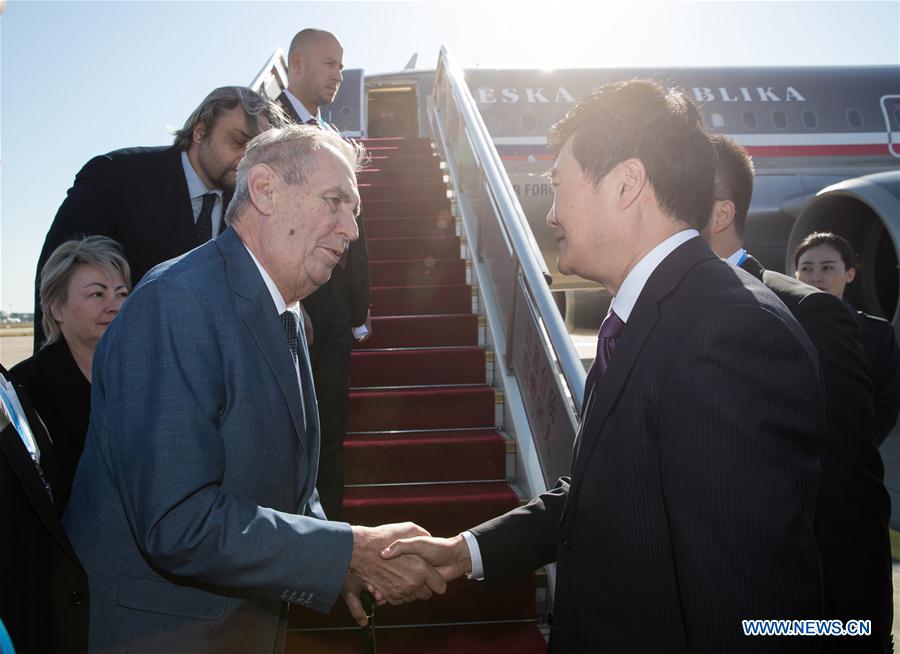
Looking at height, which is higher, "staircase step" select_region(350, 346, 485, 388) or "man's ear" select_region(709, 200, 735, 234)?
"man's ear" select_region(709, 200, 735, 234)

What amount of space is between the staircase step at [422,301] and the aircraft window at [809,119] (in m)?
7.91

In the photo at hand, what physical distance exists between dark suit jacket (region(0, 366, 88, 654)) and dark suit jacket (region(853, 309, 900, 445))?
243 cm

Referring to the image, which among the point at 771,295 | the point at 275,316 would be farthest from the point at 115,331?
the point at 771,295

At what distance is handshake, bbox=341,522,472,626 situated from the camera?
1.49 metres

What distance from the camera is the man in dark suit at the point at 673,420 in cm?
91

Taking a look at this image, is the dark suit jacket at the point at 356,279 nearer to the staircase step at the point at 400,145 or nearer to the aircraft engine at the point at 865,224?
the aircraft engine at the point at 865,224

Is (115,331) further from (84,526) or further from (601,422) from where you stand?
(601,422)

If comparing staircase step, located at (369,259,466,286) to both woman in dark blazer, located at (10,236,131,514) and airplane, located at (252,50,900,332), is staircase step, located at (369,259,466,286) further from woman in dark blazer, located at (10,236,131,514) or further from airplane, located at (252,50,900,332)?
airplane, located at (252,50,900,332)

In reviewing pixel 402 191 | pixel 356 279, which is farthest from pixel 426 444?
pixel 402 191

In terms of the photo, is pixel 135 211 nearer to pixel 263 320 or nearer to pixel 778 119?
pixel 263 320

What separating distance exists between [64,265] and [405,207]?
3.94 meters

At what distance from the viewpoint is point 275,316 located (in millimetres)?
1341

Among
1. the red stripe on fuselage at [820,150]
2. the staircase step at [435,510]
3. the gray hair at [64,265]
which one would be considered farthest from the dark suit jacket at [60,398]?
the red stripe on fuselage at [820,150]

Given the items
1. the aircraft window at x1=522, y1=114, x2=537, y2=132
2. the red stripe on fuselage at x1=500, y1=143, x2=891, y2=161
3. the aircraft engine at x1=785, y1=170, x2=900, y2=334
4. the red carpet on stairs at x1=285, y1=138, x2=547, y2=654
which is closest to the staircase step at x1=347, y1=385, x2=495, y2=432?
the red carpet on stairs at x1=285, y1=138, x2=547, y2=654
